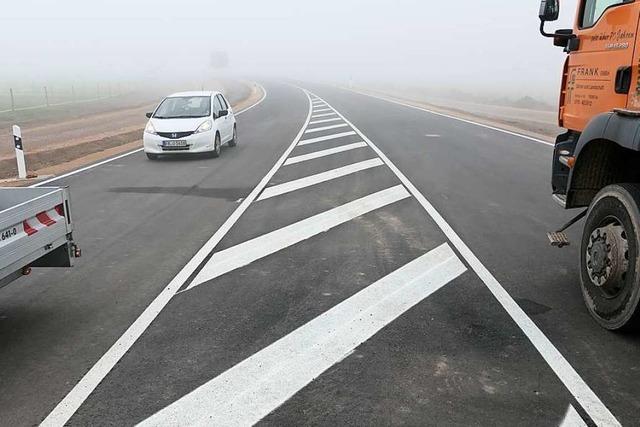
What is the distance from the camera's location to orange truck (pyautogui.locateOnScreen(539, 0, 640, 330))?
4328 mm

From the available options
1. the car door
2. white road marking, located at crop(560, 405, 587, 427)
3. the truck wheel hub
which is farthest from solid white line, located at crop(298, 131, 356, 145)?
white road marking, located at crop(560, 405, 587, 427)

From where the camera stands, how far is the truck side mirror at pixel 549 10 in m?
5.94

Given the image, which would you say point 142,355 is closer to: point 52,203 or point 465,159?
point 52,203

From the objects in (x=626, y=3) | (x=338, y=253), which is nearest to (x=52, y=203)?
(x=338, y=253)

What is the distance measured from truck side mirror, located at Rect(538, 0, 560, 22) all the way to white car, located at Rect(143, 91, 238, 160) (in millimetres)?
9833

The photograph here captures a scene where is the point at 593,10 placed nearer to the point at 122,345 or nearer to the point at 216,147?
the point at 122,345

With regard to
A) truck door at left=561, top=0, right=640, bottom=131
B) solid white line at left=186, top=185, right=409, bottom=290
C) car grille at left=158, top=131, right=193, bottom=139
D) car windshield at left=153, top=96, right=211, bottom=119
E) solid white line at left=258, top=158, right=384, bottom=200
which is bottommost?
solid white line at left=258, top=158, right=384, bottom=200

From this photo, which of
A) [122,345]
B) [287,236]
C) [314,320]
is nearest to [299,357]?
[314,320]

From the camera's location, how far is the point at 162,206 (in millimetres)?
9234

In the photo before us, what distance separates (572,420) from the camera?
3395 mm

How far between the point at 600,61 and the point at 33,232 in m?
5.19

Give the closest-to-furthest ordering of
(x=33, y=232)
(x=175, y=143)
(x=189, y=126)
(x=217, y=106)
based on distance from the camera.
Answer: (x=33, y=232) → (x=175, y=143) → (x=189, y=126) → (x=217, y=106)

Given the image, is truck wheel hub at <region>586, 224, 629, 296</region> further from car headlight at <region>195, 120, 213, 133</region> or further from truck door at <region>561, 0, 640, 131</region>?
car headlight at <region>195, 120, 213, 133</region>

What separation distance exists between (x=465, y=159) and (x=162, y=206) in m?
7.83
